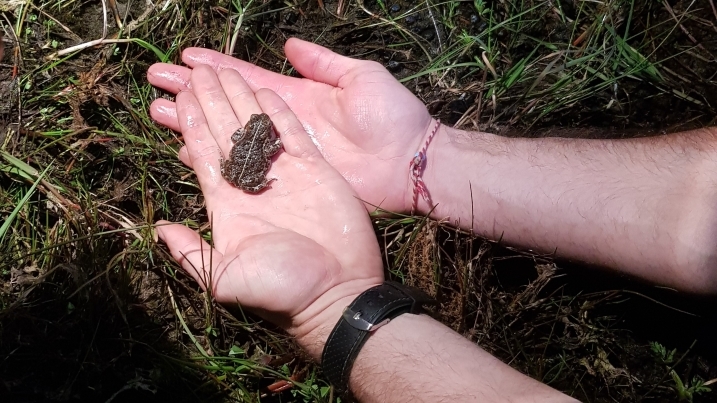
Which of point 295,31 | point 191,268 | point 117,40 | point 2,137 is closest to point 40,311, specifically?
point 191,268

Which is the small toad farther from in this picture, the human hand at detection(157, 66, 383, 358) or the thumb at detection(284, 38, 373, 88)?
the thumb at detection(284, 38, 373, 88)

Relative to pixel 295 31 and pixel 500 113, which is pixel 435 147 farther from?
pixel 295 31

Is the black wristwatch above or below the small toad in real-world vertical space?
below

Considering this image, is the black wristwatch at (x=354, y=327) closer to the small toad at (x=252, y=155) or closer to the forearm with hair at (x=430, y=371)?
the forearm with hair at (x=430, y=371)

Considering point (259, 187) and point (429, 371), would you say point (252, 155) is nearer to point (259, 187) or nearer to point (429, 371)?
point (259, 187)

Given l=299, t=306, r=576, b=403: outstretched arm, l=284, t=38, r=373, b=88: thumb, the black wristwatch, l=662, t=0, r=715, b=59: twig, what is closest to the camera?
l=299, t=306, r=576, b=403: outstretched arm

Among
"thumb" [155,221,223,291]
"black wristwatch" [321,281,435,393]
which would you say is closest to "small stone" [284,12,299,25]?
"thumb" [155,221,223,291]

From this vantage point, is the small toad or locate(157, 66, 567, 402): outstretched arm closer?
locate(157, 66, 567, 402): outstretched arm
